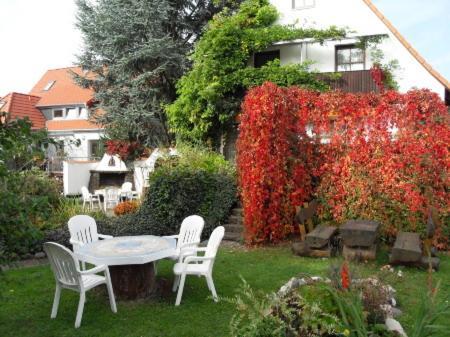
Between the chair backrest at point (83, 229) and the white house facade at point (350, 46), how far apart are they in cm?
1207

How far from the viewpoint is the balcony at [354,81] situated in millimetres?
15755

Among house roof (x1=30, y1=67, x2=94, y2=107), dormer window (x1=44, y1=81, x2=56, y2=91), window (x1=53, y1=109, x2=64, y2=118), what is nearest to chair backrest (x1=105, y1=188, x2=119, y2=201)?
house roof (x1=30, y1=67, x2=94, y2=107)

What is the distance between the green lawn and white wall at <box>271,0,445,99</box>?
971 centimetres

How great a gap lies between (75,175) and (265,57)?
31.3ft

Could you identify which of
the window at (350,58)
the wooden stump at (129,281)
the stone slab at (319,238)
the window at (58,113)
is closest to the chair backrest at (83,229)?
the wooden stump at (129,281)

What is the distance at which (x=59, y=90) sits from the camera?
98.5 ft

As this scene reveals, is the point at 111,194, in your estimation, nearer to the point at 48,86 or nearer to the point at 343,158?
the point at 343,158

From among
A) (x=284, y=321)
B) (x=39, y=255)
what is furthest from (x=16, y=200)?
(x=39, y=255)

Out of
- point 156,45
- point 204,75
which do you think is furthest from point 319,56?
point 156,45

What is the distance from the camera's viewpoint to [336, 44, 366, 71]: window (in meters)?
16.7

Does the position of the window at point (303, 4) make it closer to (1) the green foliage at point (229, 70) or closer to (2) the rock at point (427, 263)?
(1) the green foliage at point (229, 70)

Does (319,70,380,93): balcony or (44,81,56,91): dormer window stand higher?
(44,81,56,91): dormer window

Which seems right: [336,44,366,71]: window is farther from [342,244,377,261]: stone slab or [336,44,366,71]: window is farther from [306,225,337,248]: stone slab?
[342,244,377,261]: stone slab

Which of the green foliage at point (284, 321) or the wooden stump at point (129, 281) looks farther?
the wooden stump at point (129, 281)
